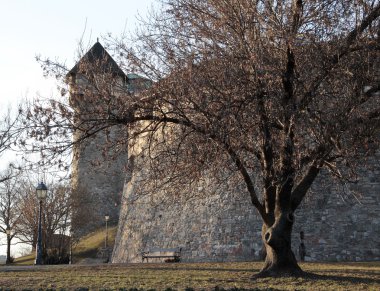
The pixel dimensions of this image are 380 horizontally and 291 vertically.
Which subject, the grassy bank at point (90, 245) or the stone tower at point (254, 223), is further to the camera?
the grassy bank at point (90, 245)

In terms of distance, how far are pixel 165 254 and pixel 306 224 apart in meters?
4.41

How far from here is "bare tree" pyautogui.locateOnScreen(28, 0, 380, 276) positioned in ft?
33.3

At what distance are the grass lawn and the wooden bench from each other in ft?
12.4

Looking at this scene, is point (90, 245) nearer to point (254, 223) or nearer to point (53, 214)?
point (53, 214)

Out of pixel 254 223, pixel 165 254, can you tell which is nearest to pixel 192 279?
pixel 254 223

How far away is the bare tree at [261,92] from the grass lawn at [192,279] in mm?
932

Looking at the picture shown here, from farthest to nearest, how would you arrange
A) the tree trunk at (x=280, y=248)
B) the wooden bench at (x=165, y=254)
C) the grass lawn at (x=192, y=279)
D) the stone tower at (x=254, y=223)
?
the wooden bench at (x=165, y=254) < the stone tower at (x=254, y=223) < the tree trunk at (x=280, y=248) < the grass lawn at (x=192, y=279)

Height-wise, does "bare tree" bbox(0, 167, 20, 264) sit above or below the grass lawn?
above

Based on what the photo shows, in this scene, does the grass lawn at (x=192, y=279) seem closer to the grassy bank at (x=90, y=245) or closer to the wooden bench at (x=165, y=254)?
the wooden bench at (x=165, y=254)

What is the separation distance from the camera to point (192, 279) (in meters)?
10.9

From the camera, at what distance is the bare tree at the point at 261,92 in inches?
400

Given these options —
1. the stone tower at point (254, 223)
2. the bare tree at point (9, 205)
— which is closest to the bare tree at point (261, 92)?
the stone tower at point (254, 223)

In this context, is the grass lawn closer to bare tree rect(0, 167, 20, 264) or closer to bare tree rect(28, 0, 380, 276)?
bare tree rect(28, 0, 380, 276)

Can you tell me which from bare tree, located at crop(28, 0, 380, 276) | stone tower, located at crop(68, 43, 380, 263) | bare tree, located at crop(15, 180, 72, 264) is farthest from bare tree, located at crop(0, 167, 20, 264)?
bare tree, located at crop(28, 0, 380, 276)
